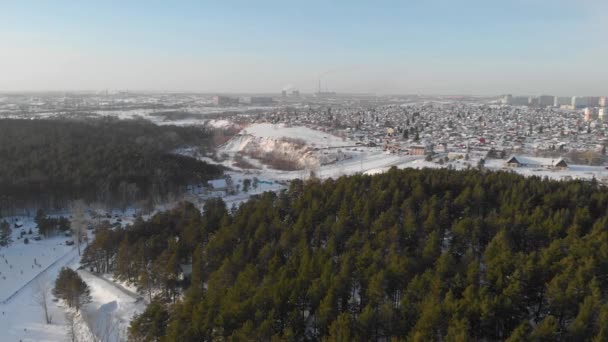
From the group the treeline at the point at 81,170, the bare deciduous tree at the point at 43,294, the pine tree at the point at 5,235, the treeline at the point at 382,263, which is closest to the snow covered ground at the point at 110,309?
the treeline at the point at 382,263

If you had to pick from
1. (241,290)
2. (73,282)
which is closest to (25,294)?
(73,282)

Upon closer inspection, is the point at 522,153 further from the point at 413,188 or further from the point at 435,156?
the point at 413,188

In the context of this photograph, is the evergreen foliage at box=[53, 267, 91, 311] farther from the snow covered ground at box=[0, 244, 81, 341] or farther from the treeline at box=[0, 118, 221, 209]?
the treeline at box=[0, 118, 221, 209]

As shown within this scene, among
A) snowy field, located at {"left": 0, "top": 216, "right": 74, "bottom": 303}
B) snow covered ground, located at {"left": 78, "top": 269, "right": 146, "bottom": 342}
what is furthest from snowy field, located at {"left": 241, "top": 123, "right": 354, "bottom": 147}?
snow covered ground, located at {"left": 78, "top": 269, "right": 146, "bottom": 342}

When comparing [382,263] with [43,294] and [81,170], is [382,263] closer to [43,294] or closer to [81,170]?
[43,294]

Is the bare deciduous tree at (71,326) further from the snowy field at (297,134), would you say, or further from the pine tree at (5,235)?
the snowy field at (297,134)
